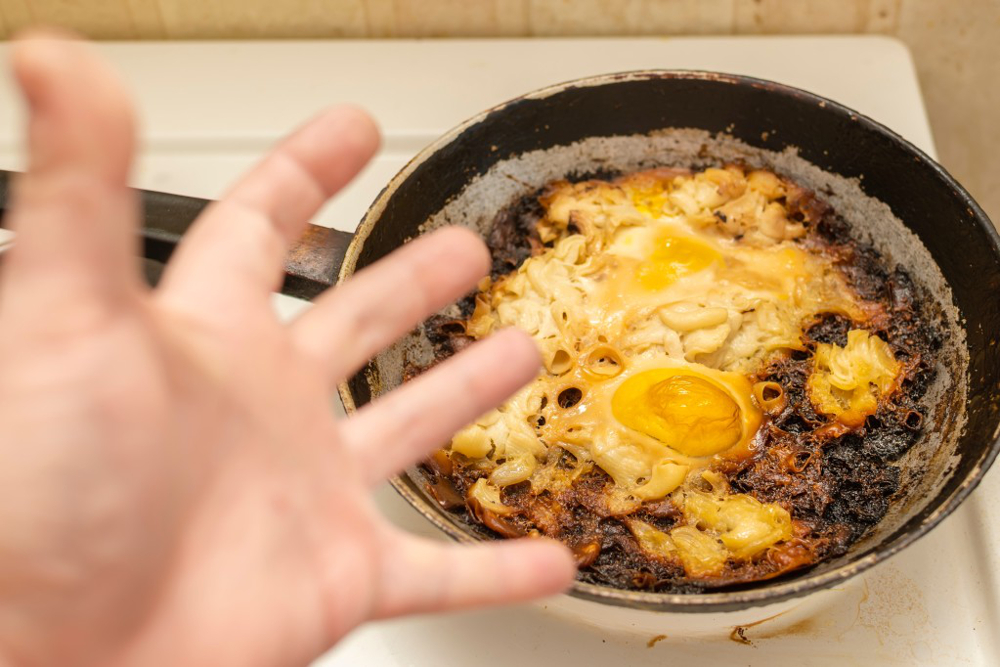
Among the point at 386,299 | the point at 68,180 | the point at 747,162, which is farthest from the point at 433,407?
the point at 747,162

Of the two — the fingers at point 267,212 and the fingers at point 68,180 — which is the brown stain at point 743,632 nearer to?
the fingers at point 267,212

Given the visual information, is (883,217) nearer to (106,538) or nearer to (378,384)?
(378,384)

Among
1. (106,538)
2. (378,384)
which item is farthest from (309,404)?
(378,384)

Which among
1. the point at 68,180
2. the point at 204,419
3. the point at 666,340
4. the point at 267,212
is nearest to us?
the point at 68,180

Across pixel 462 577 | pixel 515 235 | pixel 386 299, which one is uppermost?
pixel 386 299

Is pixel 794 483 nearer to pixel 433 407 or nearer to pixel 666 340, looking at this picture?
pixel 666 340

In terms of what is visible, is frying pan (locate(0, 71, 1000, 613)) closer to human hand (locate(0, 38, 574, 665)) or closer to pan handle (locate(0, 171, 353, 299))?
pan handle (locate(0, 171, 353, 299))

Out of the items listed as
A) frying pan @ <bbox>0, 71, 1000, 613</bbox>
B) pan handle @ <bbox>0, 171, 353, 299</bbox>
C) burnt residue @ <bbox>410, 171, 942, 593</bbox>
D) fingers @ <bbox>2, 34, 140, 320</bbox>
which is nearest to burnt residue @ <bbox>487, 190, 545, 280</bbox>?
frying pan @ <bbox>0, 71, 1000, 613</bbox>
